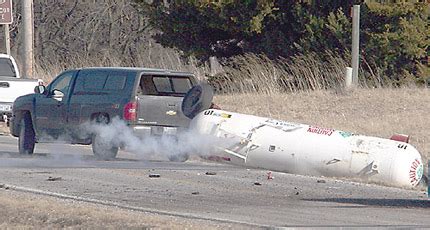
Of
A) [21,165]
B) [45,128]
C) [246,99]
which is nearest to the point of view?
[21,165]

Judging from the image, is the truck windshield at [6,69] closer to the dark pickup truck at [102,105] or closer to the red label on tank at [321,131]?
the dark pickup truck at [102,105]

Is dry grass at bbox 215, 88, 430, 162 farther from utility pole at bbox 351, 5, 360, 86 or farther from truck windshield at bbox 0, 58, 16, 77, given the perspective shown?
truck windshield at bbox 0, 58, 16, 77

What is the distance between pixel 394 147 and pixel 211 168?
4.39 m

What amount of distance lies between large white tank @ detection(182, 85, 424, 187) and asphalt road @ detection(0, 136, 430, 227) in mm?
238

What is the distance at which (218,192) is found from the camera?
1578cm

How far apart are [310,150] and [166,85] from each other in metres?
4.95

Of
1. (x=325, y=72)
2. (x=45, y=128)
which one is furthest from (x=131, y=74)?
(x=325, y=72)

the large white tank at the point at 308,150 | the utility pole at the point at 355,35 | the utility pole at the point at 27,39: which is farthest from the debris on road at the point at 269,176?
the utility pole at the point at 27,39

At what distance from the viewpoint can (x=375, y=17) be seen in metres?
30.4

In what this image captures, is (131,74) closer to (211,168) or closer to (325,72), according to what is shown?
(211,168)

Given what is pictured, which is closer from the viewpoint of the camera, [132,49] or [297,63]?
[297,63]

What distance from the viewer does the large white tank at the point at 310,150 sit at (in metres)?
16.3

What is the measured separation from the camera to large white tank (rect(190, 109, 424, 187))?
1627 centimetres

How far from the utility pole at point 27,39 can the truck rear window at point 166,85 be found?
38.9 ft
